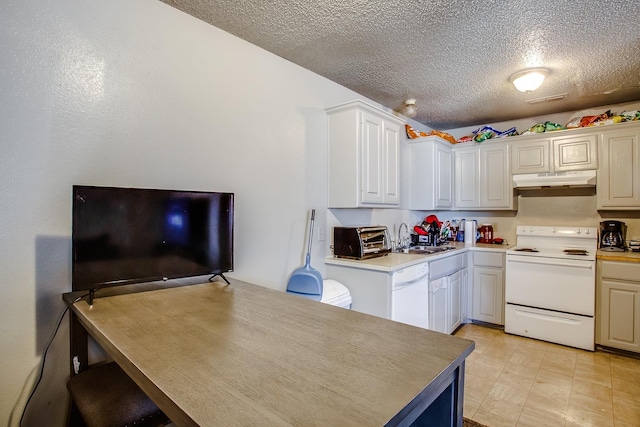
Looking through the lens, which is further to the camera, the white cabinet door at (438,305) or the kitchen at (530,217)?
the white cabinet door at (438,305)

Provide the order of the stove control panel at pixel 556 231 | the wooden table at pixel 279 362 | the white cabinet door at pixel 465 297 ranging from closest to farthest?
the wooden table at pixel 279 362, the stove control panel at pixel 556 231, the white cabinet door at pixel 465 297

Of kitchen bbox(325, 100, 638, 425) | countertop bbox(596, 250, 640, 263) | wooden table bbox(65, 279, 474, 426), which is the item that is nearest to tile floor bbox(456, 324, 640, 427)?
kitchen bbox(325, 100, 638, 425)

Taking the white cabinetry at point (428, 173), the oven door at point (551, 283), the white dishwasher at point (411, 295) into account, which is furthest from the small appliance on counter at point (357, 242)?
the oven door at point (551, 283)

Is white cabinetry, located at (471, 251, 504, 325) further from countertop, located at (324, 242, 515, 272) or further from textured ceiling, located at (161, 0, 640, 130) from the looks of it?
textured ceiling, located at (161, 0, 640, 130)

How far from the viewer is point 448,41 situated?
7.21ft

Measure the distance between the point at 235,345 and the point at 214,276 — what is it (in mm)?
1023

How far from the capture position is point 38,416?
4.69ft

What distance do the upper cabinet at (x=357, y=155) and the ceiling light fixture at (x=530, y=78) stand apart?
1.06m

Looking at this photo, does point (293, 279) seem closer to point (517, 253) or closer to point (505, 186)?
point (517, 253)

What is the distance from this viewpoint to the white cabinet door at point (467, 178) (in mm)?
4090

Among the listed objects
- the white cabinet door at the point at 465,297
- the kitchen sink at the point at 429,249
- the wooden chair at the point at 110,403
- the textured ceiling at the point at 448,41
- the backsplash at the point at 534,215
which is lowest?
the white cabinet door at the point at 465,297

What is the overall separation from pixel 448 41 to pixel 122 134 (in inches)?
81.6

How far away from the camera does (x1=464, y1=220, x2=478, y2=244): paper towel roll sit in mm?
4113

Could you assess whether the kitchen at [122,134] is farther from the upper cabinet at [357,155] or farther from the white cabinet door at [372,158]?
the white cabinet door at [372,158]
